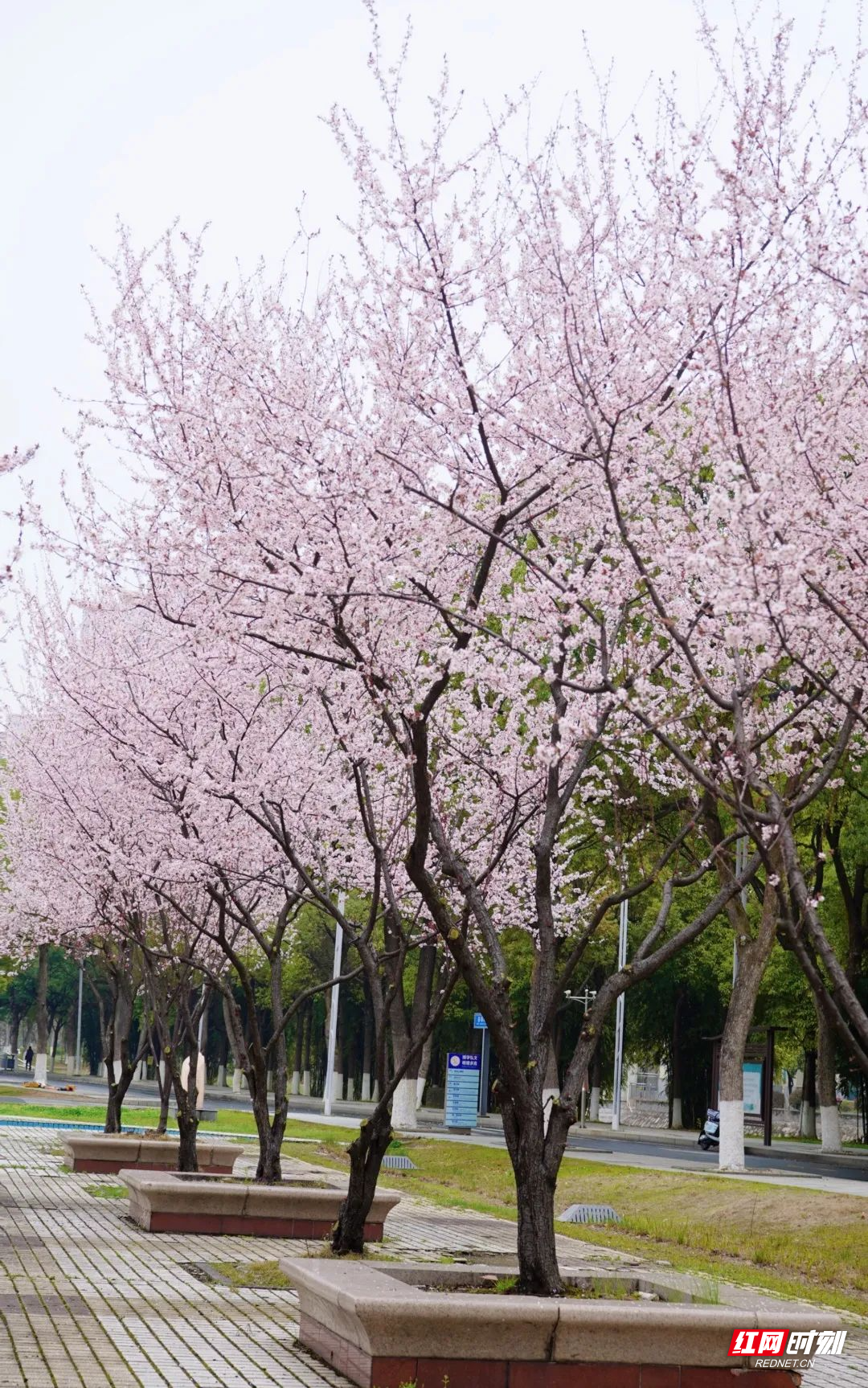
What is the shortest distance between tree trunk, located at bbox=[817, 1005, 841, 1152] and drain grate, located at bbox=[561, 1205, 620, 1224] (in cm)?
1793

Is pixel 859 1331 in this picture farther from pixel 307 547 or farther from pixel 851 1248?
pixel 307 547

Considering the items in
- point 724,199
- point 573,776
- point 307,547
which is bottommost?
point 573,776

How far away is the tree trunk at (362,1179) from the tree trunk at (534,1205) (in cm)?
308

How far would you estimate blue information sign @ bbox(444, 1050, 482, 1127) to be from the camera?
3844 centimetres

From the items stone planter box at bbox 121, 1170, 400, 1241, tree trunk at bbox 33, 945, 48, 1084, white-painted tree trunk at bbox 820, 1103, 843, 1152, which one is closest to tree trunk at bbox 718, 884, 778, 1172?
white-painted tree trunk at bbox 820, 1103, 843, 1152

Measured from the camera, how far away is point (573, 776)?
11.0 metres

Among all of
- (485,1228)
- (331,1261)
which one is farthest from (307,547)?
(485,1228)

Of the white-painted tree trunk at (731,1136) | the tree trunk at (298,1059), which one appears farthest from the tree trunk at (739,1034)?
the tree trunk at (298,1059)

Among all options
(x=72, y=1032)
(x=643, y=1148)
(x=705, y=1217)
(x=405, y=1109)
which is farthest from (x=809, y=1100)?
(x=72, y=1032)

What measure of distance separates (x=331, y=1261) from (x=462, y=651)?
3996 millimetres

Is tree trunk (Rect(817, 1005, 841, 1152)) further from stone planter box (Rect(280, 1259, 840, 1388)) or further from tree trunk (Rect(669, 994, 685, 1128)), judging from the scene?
stone planter box (Rect(280, 1259, 840, 1388))

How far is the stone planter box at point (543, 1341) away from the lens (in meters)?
8.22

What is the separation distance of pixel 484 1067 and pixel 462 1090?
17574 mm

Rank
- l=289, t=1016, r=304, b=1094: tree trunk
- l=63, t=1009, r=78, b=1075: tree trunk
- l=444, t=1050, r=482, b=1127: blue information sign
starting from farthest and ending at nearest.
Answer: l=63, t=1009, r=78, b=1075: tree trunk < l=289, t=1016, r=304, b=1094: tree trunk < l=444, t=1050, r=482, b=1127: blue information sign
